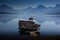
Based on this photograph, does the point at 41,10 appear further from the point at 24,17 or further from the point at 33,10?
the point at 24,17

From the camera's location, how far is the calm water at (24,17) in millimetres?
1758

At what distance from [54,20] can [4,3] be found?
0.70 m

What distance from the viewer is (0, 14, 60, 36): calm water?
176 cm

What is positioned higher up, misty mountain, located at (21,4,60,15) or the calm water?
misty mountain, located at (21,4,60,15)

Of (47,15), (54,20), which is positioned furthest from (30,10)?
(54,20)

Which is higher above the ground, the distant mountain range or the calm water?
the distant mountain range

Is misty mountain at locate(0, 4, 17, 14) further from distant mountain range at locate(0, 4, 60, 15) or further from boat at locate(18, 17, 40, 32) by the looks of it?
boat at locate(18, 17, 40, 32)

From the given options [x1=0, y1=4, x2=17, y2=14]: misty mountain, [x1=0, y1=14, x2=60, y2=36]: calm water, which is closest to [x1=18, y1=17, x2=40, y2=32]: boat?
[x1=0, y1=14, x2=60, y2=36]: calm water

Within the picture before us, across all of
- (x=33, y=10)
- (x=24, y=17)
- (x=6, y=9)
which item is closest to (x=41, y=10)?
(x=33, y=10)

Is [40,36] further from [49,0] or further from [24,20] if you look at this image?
[49,0]

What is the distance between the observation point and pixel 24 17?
1.79 metres

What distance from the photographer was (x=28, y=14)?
Result: 5.93 feet

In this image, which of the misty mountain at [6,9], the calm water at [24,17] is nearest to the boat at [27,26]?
the calm water at [24,17]

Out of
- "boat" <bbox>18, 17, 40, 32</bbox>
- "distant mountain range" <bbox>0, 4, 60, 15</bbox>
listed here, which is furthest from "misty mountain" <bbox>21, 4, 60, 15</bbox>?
"boat" <bbox>18, 17, 40, 32</bbox>
